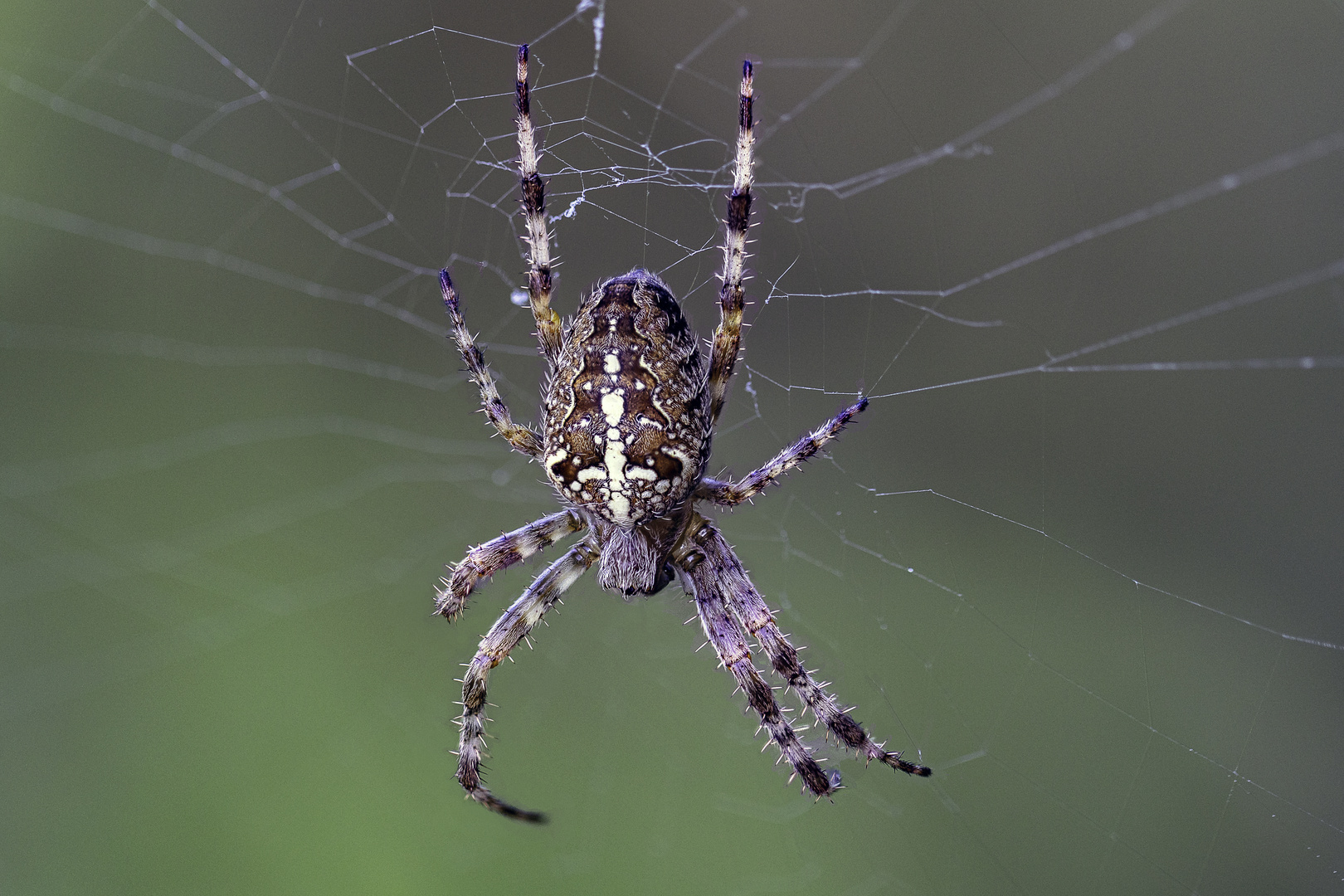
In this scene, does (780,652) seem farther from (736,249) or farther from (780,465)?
(736,249)

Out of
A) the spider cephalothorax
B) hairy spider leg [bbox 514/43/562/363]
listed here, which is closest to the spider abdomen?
the spider cephalothorax

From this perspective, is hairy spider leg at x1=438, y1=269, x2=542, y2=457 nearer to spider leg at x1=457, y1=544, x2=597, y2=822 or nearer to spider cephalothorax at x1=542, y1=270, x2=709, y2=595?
spider cephalothorax at x1=542, y1=270, x2=709, y2=595

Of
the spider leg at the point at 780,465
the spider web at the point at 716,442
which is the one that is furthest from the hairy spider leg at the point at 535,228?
the spider leg at the point at 780,465

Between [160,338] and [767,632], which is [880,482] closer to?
[767,632]

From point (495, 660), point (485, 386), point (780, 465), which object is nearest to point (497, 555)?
point (495, 660)

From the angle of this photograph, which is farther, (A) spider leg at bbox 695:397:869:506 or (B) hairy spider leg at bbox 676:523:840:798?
(B) hairy spider leg at bbox 676:523:840:798

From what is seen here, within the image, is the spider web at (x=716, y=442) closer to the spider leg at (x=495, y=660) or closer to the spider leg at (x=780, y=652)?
the spider leg at (x=495, y=660)

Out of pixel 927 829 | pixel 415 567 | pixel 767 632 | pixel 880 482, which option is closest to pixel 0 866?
pixel 415 567
